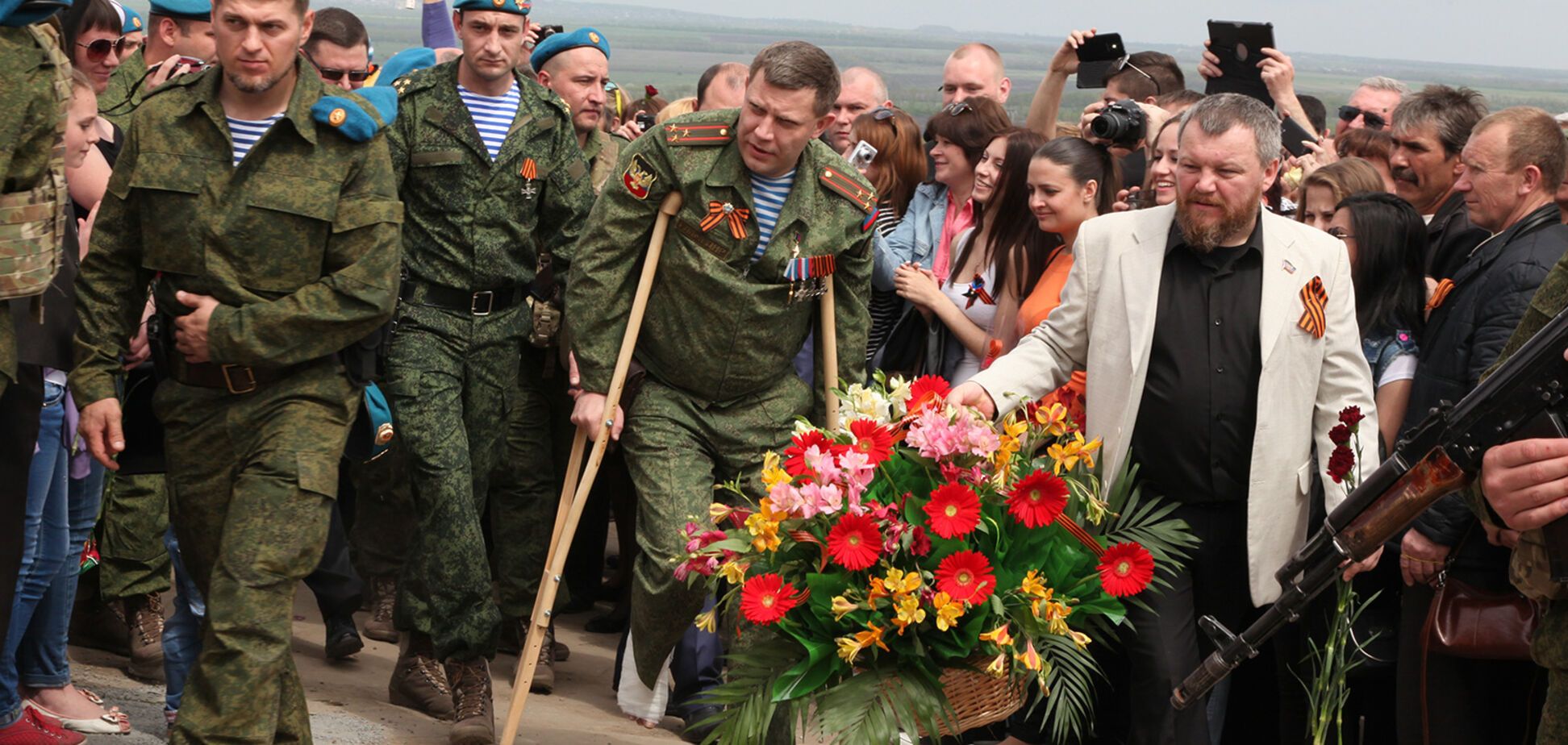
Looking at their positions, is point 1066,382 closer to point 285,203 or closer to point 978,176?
point 978,176

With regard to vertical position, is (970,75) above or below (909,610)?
above

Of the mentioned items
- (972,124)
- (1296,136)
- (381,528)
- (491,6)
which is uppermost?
(491,6)

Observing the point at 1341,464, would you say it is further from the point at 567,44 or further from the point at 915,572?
the point at 567,44

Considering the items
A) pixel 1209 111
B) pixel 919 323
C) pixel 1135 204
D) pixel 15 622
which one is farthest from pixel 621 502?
pixel 1209 111

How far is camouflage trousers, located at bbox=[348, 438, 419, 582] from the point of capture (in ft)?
25.5

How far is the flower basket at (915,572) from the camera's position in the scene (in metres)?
4.57

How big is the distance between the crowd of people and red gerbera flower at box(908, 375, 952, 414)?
0.20 m

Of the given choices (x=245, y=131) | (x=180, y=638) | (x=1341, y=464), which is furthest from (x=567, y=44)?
(x=1341, y=464)

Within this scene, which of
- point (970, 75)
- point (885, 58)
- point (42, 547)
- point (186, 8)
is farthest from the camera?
point (885, 58)

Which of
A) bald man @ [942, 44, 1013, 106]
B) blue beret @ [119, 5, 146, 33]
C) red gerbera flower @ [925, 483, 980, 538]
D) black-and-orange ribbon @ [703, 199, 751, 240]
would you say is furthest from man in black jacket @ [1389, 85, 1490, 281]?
blue beret @ [119, 5, 146, 33]

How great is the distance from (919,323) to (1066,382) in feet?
5.15

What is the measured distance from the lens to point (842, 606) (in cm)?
457

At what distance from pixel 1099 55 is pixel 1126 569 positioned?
4.84 m

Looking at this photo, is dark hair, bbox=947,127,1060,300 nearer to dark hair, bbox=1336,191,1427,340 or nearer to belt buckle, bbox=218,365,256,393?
dark hair, bbox=1336,191,1427,340
